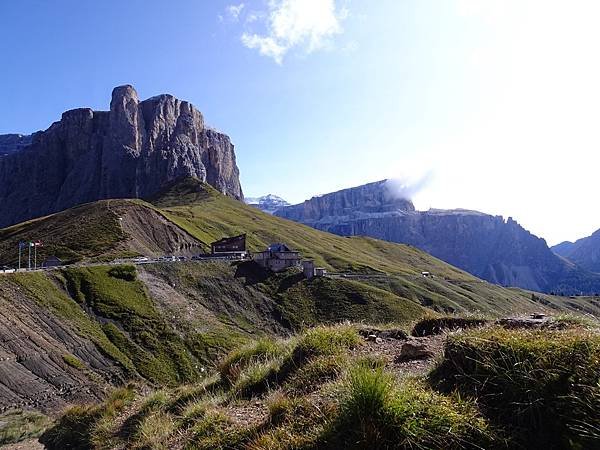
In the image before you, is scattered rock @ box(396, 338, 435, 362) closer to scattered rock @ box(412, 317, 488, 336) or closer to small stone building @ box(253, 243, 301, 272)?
scattered rock @ box(412, 317, 488, 336)

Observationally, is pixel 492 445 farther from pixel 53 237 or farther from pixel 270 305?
pixel 53 237

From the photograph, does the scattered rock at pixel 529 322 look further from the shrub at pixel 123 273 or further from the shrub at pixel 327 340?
the shrub at pixel 123 273

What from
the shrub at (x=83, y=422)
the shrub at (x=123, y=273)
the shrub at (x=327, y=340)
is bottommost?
the shrub at (x=83, y=422)

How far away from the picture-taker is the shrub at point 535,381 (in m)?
4.60

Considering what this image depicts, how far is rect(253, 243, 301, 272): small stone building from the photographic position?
291 ft

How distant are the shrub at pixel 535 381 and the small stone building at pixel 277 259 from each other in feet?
270

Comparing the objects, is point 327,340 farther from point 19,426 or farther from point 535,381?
point 19,426

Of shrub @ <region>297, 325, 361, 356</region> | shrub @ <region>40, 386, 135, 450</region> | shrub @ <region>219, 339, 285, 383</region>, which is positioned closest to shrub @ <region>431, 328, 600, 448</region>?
shrub @ <region>297, 325, 361, 356</region>

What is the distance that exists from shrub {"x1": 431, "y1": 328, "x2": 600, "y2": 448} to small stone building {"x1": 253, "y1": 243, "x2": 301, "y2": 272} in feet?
270

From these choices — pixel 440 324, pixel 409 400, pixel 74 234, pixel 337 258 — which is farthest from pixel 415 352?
pixel 337 258

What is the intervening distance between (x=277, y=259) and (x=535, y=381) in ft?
280

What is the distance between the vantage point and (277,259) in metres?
90.1

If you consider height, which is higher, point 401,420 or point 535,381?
point 535,381

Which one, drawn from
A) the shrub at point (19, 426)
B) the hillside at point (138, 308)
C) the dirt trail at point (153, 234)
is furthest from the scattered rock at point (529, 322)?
the dirt trail at point (153, 234)
